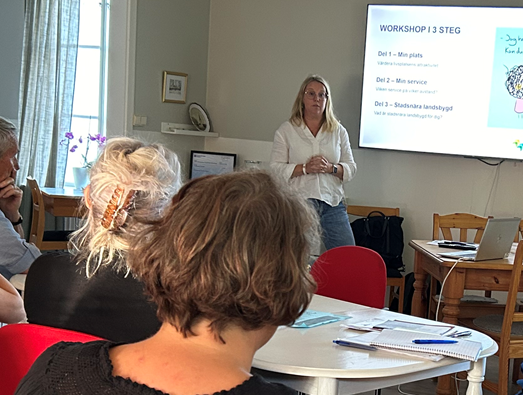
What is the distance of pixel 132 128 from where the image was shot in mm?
5641

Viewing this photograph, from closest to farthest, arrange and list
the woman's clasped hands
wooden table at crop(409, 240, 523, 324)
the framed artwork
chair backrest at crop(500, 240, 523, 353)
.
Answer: chair backrest at crop(500, 240, 523, 353) → wooden table at crop(409, 240, 523, 324) → the woman's clasped hands → the framed artwork

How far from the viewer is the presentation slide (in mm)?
4969

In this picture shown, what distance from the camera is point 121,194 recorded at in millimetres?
1900

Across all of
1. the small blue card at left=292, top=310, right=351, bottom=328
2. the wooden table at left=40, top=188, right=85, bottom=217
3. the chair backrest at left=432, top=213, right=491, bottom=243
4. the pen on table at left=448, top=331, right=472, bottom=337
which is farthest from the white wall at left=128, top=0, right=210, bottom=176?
the pen on table at left=448, top=331, right=472, bottom=337

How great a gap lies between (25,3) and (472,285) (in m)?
4.68

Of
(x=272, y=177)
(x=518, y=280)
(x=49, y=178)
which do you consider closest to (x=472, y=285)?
(x=518, y=280)

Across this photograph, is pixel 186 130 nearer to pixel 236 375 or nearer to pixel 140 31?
pixel 140 31

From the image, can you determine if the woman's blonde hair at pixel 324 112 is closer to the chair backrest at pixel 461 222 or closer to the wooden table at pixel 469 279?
the chair backrest at pixel 461 222

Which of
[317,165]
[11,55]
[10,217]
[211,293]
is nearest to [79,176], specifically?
[11,55]

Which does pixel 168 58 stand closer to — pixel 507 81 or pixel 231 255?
pixel 507 81

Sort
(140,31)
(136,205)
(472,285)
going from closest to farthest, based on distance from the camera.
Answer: (136,205), (472,285), (140,31)

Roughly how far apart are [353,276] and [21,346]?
1.65 meters

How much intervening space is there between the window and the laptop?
389 centimetres

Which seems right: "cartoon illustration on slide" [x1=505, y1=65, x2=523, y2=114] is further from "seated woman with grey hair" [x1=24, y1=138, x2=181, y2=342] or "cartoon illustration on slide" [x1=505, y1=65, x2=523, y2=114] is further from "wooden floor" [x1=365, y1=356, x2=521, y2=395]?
"seated woman with grey hair" [x1=24, y1=138, x2=181, y2=342]
